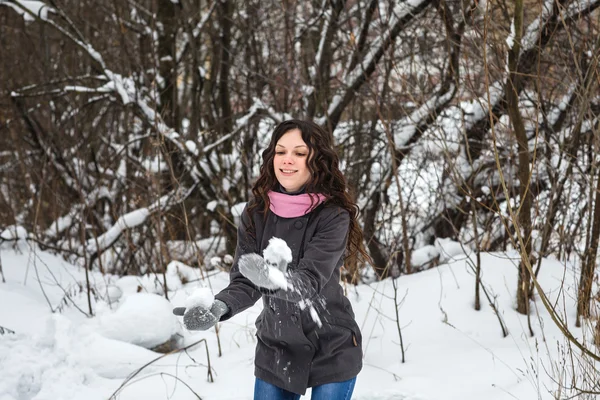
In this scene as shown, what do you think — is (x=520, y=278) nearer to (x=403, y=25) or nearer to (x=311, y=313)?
(x=311, y=313)

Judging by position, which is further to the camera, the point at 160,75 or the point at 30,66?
the point at 30,66

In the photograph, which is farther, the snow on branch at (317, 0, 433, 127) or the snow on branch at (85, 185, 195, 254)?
the snow on branch at (85, 185, 195, 254)

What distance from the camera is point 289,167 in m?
1.91

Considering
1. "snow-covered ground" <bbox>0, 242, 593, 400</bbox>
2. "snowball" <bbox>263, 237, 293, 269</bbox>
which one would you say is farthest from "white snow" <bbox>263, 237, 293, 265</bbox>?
"snow-covered ground" <bbox>0, 242, 593, 400</bbox>

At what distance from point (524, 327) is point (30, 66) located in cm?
632

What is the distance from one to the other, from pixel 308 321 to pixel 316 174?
0.49 meters

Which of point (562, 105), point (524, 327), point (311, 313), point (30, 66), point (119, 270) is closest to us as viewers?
point (311, 313)

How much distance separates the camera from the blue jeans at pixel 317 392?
71.9 inches

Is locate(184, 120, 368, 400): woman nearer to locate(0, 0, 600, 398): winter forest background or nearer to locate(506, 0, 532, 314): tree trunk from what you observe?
locate(506, 0, 532, 314): tree trunk

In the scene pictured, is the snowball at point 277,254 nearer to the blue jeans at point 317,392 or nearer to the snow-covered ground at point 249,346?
the blue jeans at point 317,392

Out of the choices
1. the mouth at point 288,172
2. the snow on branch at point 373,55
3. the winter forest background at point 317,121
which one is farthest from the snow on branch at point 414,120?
the mouth at point 288,172

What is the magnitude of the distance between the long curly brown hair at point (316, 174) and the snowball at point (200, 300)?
0.42 m

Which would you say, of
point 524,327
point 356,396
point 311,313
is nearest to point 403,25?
point 524,327

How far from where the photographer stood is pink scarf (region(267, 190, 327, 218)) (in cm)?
186
